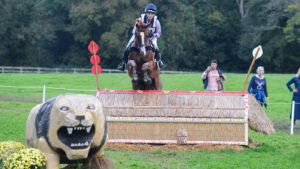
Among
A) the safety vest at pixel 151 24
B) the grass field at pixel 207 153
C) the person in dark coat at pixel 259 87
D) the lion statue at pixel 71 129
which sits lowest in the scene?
the grass field at pixel 207 153

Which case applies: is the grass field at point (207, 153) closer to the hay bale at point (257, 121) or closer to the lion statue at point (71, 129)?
the hay bale at point (257, 121)

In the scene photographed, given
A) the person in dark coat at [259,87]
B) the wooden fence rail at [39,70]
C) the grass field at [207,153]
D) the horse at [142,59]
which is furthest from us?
the wooden fence rail at [39,70]

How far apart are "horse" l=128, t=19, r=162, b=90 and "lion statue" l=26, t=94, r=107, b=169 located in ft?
17.0

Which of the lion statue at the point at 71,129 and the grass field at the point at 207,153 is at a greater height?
the lion statue at the point at 71,129

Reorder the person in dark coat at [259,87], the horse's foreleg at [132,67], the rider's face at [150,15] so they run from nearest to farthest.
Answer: the horse's foreleg at [132,67] < the rider's face at [150,15] < the person in dark coat at [259,87]

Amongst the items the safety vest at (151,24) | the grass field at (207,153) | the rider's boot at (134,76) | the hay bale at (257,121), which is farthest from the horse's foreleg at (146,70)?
the hay bale at (257,121)

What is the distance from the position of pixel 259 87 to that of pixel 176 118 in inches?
216

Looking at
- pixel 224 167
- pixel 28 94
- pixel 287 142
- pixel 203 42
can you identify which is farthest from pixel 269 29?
pixel 224 167

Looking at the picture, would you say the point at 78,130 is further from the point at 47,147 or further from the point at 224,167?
the point at 224,167

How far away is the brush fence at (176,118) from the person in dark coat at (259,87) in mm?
4503

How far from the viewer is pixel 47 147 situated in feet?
24.9

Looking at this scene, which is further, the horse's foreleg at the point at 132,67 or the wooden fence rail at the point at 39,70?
the wooden fence rail at the point at 39,70

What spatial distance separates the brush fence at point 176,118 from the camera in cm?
1323

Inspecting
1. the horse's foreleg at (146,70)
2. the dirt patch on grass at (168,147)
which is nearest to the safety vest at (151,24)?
the horse's foreleg at (146,70)
